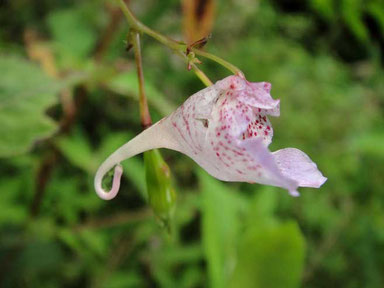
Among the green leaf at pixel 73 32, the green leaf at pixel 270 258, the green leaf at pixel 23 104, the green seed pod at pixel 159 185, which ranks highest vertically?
the green leaf at pixel 73 32

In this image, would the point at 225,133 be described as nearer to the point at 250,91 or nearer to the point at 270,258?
the point at 250,91

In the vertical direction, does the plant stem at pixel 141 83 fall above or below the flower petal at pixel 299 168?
above

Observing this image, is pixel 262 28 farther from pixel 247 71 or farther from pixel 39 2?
pixel 39 2

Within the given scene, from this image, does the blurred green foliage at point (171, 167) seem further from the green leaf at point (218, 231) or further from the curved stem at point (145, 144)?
the curved stem at point (145, 144)

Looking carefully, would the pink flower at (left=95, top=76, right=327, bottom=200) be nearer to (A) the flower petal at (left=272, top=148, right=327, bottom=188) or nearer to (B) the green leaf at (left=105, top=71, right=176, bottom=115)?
(A) the flower petal at (left=272, top=148, right=327, bottom=188)

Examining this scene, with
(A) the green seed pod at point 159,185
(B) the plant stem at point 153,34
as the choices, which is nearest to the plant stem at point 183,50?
(B) the plant stem at point 153,34

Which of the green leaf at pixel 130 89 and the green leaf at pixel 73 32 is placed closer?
the green leaf at pixel 130 89

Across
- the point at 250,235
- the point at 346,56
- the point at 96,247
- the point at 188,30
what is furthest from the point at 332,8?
the point at 346,56

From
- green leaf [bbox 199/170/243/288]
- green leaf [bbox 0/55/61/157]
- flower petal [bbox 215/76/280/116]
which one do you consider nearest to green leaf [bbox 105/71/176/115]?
green leaf [bbox 0/55/61/157]
